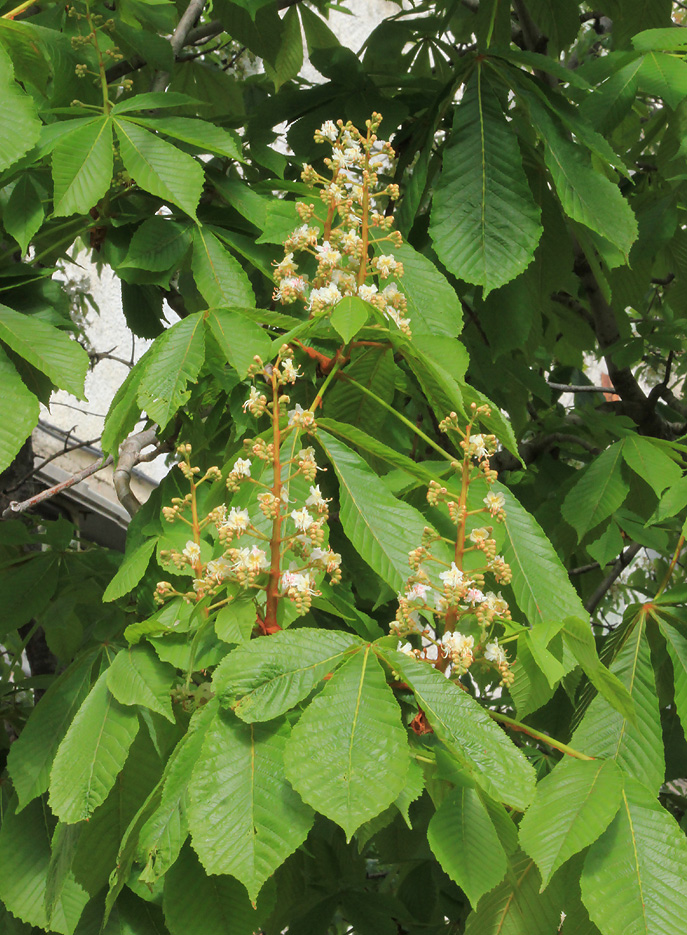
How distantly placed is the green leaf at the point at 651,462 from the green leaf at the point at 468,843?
0.92 meters

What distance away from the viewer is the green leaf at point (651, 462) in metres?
1.68

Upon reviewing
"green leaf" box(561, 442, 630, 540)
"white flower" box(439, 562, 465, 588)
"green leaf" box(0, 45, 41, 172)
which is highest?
"green leaf" box(0, 45, 41, 172)

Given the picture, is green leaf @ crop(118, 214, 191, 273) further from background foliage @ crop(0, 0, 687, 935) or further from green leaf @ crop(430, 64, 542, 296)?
green leaf @ crop(430, 64, 542, 296)

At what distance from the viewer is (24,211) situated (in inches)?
57.5

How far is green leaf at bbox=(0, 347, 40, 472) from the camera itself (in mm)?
1171

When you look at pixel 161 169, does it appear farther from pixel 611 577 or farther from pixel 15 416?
pixel 611 577

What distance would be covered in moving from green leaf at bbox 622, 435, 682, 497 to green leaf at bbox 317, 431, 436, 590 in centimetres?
80

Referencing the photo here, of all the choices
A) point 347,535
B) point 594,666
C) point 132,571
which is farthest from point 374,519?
point 132,571

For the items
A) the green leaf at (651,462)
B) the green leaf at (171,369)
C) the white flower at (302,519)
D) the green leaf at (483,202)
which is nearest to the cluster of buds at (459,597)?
the white flower at (302,519)

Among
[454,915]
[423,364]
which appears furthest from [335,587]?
[454,915]

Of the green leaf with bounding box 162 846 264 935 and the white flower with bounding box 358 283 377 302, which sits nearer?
the green leaf with bounding box 162 846 264 935

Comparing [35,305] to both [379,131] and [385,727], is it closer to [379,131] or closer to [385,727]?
[379,131]

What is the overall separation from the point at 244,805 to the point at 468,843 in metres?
0.22

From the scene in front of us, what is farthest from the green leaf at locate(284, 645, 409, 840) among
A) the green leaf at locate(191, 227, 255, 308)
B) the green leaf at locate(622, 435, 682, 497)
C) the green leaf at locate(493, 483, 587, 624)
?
the green leaf at locate(622, 435, 682, 497)
